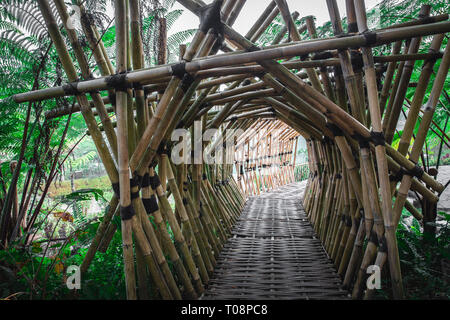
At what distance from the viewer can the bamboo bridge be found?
136cm

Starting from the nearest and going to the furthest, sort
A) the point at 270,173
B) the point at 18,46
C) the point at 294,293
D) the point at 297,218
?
the point at 294,293, the point at 18,46, the point at 297,218, the point at 270,173

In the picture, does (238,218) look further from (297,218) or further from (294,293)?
(294,293)

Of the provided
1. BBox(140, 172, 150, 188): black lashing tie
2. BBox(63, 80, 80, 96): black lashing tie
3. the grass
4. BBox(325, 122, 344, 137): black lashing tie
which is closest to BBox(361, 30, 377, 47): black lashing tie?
BBox(325, 122, 344, 137): black lashing tie

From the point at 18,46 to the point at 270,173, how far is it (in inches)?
232

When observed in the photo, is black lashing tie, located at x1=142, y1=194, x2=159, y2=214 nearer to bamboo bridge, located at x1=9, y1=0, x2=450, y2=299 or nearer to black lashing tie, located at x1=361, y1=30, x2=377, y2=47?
bamboo bridge, located at x1=9, y1=0, x2=450, y2=299

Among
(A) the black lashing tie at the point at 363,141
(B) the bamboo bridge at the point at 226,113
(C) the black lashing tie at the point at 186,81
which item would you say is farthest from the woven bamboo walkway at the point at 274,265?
(C) the black lashing tie at the point at 186,81

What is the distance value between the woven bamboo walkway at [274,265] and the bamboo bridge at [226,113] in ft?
0.05

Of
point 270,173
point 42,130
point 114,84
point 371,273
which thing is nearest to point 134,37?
point 114,84

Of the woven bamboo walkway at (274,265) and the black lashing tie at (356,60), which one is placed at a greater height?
the black lashing tie at (356,60)

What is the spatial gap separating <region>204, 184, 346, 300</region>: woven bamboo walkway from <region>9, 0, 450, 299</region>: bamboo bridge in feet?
0.05

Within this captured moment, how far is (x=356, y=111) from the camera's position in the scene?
1529mm

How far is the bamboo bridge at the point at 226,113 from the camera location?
1.36 metres

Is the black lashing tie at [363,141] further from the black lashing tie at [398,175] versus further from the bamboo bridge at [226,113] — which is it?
the black lashing tie at [398,175]

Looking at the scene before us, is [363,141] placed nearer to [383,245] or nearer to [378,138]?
[378,138]
